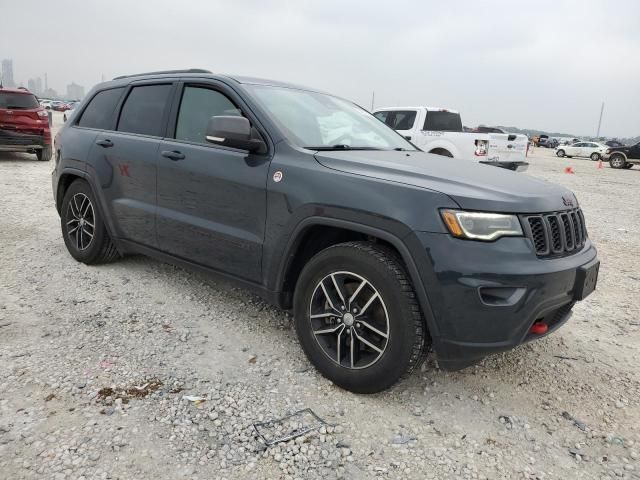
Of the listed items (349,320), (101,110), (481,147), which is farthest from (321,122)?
(481,147)

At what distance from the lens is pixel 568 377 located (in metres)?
3.14

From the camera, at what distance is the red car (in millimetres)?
11445

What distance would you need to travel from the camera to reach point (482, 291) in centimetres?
234

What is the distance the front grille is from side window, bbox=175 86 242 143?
2058mm

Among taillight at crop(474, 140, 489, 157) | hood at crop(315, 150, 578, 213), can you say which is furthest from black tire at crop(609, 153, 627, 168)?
hood at crop(315, 150, 578, 213)

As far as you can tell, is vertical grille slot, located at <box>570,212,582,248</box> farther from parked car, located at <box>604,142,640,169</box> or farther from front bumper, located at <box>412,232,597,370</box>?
parked car, located at <box>604,142,640,169</box>

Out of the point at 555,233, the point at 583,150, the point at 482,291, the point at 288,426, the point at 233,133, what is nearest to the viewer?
the point at 482,291

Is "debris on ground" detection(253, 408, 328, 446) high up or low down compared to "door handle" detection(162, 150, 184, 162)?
down

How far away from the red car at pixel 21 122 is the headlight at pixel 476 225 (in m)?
12.2

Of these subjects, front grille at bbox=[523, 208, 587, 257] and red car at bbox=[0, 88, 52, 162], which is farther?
red car at bbox=[0, 88, 52, 162]

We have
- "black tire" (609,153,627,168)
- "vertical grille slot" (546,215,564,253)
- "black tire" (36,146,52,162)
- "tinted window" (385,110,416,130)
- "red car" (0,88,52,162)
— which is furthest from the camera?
"black tire" (609,153,627,168)

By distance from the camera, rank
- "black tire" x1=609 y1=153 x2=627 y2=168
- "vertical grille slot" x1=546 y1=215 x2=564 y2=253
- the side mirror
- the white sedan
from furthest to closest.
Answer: the white sedan < "black tire" x1=609 y1=153 x2=627 y2=168 < the side mirror < "vertical grille slot" x1=546 y1=215 x2=564 y2=253

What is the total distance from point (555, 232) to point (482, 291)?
62 centimetres

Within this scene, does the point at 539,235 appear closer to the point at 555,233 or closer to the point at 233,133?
the point at 555,233
